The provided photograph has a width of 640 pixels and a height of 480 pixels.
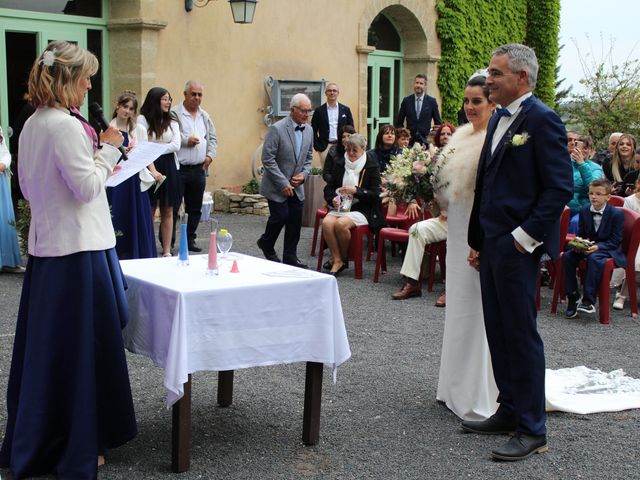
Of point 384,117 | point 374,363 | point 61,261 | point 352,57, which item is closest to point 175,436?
point 61,261

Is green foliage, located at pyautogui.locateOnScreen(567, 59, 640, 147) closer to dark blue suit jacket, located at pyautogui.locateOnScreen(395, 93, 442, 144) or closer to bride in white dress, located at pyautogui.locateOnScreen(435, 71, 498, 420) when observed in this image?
dark blue suit jacket, located at pyautogui.locateOnScreen(395, 93, 442, 144)

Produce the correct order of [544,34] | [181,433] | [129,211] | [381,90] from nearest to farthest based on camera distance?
[181,433]
[129,211]
[381,90]
[544,34]

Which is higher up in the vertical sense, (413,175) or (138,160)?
(138,160)

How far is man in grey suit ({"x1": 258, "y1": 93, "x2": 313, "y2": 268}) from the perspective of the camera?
9734 millimetres

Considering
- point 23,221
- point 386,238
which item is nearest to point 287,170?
point 386,238

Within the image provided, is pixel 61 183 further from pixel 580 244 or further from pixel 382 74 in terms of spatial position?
pixel 382 74

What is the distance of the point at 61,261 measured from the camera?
4066mm

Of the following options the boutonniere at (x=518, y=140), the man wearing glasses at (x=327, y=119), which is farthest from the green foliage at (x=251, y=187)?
the boutonniere at (x=518, y=140)

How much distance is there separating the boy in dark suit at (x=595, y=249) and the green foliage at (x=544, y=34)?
16455mm

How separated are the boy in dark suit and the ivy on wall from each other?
12403mm

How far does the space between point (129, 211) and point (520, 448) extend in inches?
212

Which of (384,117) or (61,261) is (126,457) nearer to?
(61,261)

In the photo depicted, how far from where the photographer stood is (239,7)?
1416cm

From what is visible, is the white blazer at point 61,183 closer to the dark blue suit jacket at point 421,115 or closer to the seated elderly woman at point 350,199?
the seated elderly woman at point 350,199
